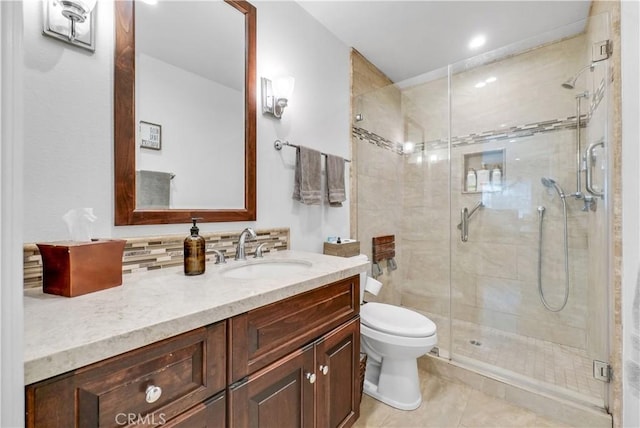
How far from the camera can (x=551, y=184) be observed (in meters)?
2.15

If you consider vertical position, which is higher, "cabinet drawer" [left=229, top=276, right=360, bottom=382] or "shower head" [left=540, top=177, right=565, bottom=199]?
"shower head" [left=540, top=177, right=565, bottom=199]

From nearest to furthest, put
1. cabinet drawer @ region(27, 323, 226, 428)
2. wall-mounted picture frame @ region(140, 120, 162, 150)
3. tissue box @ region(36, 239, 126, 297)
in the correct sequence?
cabinet drawer @ region(27, 323, 226, 428)
tissue box @ region(36, 239, 126, 297)
wall-mounted picture frame @ region(140, 120, 162, 150)

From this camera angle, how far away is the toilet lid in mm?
1615

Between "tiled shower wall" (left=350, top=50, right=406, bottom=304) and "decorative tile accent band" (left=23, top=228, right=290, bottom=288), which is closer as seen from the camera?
"decorative tile accent band" (left=23, top=228, right=290, bottom=288)

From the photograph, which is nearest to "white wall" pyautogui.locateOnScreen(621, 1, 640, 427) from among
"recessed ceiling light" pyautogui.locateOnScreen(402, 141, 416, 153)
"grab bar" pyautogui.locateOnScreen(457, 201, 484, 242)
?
"grab bar" pyautogui.locateOnScreen(457, 201, 484, 242)

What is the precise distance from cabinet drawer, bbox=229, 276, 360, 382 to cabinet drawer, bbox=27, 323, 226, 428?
0.05 metres

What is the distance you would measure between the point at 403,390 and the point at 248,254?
3.90 ft

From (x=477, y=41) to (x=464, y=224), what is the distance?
1438mm

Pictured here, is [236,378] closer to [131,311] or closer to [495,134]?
[131,311]

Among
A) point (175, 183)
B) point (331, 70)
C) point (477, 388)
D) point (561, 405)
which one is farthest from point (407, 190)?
point (175, 183)

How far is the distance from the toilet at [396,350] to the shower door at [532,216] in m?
0.56

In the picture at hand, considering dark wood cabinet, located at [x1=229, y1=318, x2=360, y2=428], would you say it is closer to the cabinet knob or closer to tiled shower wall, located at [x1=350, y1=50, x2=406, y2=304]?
the cabinet knob

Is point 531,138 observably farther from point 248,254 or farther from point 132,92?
point 132,92

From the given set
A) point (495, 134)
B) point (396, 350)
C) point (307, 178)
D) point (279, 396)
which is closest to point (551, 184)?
point (495, 134)
